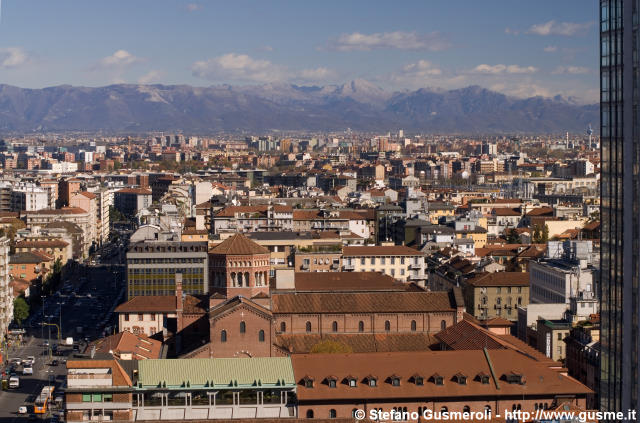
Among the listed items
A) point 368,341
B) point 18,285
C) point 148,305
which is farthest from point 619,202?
point 18,285

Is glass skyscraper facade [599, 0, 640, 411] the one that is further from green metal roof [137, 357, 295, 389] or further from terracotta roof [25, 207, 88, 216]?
terracotta roof [25, 207, 88, 216]

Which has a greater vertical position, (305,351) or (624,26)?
(624,26)

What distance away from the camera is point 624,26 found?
3438 centimetres

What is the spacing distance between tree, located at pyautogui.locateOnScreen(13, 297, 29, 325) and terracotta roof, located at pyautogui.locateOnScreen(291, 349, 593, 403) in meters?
45.0

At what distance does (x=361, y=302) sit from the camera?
6259 centimetres

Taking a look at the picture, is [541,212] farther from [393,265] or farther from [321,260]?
[321,260]

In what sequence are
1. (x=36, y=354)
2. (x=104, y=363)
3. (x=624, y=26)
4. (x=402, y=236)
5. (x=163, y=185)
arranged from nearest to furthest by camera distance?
(x=624, y=26) → (x=104, y=363) → (x=36, y=354) → (x=402, y=236) → (x=163, y=185)

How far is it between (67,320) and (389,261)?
84.1 feet

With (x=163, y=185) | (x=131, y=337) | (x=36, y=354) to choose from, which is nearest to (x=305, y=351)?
(x=131, y=337)

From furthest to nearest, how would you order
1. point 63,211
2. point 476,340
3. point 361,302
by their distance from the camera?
point 63,211
point 361,302
point 476,340

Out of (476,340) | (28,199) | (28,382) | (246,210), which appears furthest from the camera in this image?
(28,199)

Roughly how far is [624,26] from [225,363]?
22.1m

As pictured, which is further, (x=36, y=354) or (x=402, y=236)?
(x=402, y=236)

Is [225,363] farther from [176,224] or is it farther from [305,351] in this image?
[176,224]
